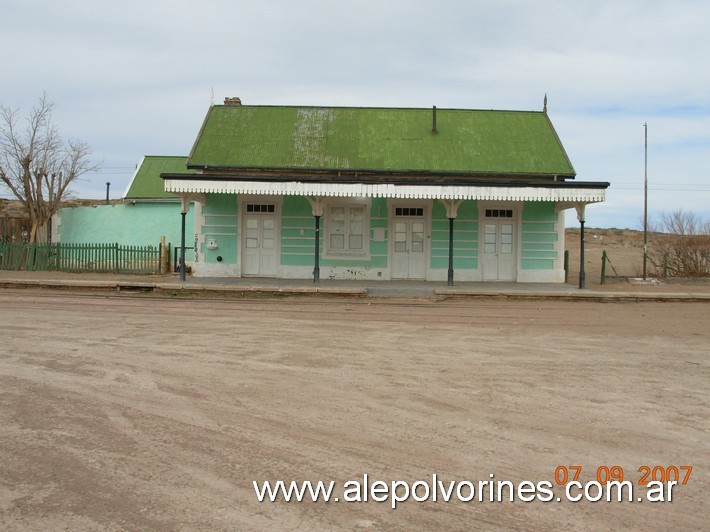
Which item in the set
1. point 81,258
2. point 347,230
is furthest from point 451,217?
point 81,258

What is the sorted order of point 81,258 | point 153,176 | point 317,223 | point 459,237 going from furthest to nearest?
1. point 153,176
2. point 81,258
3. point 459,237
4. point 317,223

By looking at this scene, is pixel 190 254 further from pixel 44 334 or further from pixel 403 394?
pixel 403 394

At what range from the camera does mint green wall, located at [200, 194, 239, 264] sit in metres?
20.0

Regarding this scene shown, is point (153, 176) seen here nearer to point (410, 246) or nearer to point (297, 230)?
point (297, 230)

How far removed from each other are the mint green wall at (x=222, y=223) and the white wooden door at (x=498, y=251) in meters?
7.87

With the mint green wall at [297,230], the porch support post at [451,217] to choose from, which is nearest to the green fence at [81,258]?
the mint green wall at [297,230]


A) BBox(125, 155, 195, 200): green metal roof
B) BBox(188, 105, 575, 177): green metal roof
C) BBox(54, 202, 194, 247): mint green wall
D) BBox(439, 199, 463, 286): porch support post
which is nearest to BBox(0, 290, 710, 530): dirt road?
BBox(439, 199, 463, 286): porch support post

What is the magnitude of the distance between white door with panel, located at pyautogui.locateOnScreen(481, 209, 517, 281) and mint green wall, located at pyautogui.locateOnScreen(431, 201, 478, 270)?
348 mm

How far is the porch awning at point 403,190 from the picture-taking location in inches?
701

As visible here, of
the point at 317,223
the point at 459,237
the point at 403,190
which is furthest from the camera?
the point at 459,237

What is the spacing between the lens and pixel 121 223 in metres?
27.6

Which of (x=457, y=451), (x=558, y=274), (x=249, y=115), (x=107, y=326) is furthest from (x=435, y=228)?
(x=457, y=451)

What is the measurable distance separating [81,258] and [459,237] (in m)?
12.8

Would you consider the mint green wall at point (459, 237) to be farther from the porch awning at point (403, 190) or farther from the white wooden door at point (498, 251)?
the porch awning at point (403, 190)
